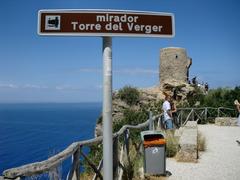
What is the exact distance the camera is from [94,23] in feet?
11.3

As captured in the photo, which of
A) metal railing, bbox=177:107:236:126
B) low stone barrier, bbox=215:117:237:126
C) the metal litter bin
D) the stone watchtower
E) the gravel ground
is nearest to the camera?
the metal litter bin

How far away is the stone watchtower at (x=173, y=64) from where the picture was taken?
104 ft

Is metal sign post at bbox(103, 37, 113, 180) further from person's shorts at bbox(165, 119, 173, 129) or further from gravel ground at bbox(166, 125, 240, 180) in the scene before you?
person's shorts at bbox(165, 119, 173, 129)

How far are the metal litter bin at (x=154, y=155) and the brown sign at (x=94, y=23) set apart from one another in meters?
3.71

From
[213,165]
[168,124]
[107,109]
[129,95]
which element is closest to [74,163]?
[107,109]

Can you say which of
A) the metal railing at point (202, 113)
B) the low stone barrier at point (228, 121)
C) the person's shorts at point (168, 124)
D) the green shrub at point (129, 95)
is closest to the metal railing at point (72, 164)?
the person's shorts at point (168, 124)

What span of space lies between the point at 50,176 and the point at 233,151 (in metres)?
7.96

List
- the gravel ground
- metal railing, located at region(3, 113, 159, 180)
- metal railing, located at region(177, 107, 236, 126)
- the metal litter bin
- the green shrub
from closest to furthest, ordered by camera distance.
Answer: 1. metal railing, located at region(3, 113, 159, 180)
2. the metal litter bin
3. the gravel ground
4. metal railing, located at region(177, 107, 236, 126)
5. the green shrub

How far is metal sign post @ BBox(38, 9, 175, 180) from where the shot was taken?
3.43 metres

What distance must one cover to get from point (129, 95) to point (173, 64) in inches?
215

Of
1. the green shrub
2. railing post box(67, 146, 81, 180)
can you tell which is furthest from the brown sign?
the green shrub

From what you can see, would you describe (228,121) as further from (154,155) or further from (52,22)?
(52,22)

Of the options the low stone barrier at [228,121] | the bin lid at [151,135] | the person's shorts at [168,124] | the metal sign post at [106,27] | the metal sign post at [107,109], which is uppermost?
the metal sign post at [106,27]

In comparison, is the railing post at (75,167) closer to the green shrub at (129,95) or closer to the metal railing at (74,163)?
the metal railing at (74,163)
